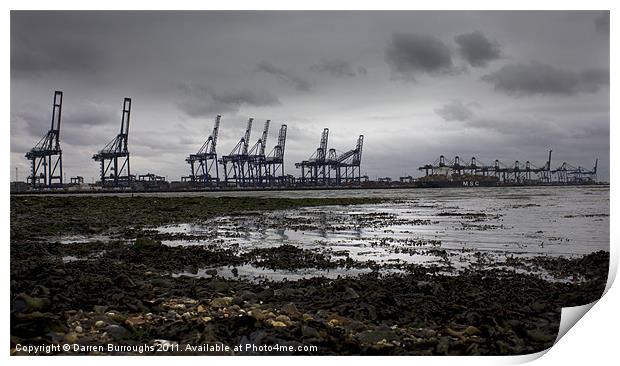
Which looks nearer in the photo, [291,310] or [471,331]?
[471,331]

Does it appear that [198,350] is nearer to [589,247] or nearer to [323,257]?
[323,257]

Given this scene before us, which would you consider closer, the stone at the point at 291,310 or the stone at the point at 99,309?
the stone at the point at 99,309

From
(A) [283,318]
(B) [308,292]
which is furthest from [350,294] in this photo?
(A) [283,318]

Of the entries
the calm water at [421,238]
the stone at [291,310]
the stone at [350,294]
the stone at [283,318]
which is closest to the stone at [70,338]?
the stone at [283,318]

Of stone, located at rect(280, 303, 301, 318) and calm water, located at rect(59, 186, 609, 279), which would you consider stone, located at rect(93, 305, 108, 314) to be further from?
calm water, located at rect(59, 186, 609, 279)

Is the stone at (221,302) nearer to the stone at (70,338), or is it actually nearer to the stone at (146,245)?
the stone at (70,338)

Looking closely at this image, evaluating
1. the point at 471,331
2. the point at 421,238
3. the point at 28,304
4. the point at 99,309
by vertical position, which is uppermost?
the point at 28,304

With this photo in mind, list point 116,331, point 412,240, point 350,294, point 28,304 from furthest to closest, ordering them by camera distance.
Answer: point 412,240 → point 350,294 → point 28,304 → point 116,331

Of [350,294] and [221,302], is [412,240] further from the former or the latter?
[221,302]

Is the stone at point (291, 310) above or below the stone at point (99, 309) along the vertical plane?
below

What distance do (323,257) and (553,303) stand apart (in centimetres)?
513

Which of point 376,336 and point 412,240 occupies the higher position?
point 376,336

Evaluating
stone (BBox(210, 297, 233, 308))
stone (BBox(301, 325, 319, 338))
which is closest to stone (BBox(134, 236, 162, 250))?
stone (BBox(210, 297, 233, 308))
